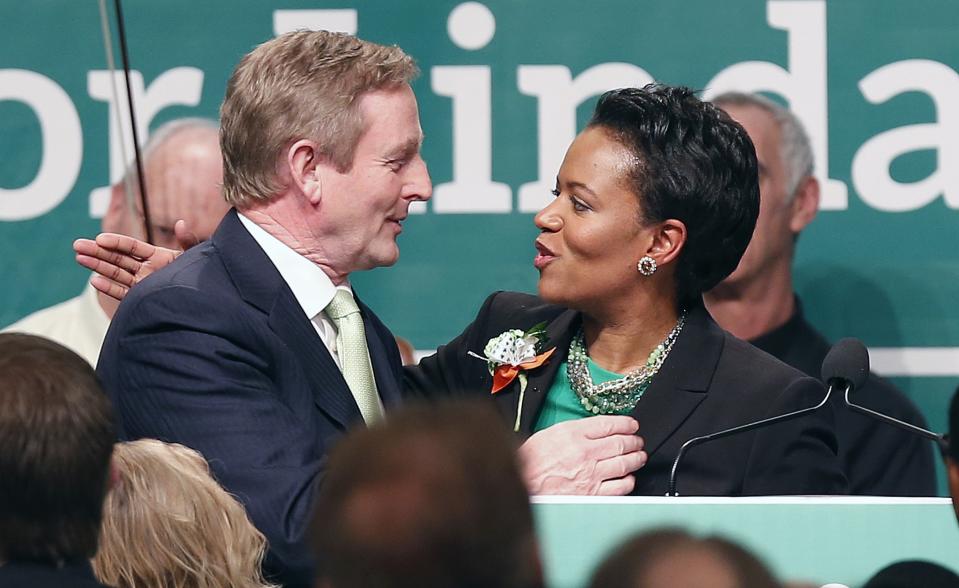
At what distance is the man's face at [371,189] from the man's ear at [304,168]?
0.05 feet

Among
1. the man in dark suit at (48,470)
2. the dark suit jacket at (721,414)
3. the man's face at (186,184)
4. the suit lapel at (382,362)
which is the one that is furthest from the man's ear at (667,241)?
the man's face at (186,184)

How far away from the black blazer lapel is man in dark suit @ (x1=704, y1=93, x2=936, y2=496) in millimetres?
1242

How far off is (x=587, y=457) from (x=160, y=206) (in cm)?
224

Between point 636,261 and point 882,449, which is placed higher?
point 636,261

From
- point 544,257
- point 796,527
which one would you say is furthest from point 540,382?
point 796,527

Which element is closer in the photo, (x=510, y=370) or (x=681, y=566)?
(x=681, y=566)

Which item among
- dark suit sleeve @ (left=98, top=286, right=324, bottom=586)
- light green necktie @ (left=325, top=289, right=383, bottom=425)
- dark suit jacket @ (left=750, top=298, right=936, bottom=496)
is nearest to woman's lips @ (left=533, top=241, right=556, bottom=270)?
light green necktie @ (left=325, top=289, right=383, bottom=425)

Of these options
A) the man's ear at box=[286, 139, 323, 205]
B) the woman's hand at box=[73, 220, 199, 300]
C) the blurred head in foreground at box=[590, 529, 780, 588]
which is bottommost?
the woman's hand at box=[73, 220, 199, 300]

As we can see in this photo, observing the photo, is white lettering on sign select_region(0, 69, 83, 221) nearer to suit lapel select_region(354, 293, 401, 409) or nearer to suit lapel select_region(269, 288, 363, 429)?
suit lapel select_region(354, 293, 401, 409)

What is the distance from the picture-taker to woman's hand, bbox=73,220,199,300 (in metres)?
2.95

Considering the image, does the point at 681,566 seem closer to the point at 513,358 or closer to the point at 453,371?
the point at 513,358

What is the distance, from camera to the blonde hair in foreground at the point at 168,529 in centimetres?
200

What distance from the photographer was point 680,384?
9.32ft

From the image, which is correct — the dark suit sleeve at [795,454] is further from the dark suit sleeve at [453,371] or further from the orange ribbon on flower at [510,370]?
the dark suit sleeve at [453,371]
